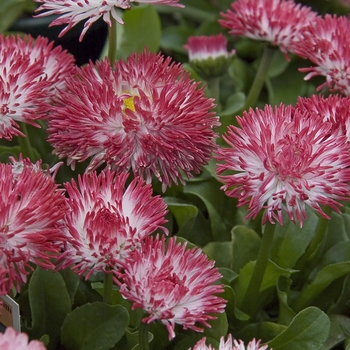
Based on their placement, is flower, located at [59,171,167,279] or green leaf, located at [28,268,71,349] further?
green leaf, located at [28,268,71,349]

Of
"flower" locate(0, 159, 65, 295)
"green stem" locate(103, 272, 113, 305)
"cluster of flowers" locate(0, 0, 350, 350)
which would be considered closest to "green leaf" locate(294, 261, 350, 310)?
"cluster of flowers" locate(0, 0, 350, 350)

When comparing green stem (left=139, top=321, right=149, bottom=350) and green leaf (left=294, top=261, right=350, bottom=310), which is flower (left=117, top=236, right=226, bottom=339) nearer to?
green stem (left=139, top=321, right=149, bottom=350)

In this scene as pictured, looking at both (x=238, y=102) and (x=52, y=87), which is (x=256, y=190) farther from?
(x=238, y=102)

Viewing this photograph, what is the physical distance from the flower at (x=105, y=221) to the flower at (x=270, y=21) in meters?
0.45

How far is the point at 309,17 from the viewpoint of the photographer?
987 millimetres

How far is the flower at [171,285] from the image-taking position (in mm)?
537

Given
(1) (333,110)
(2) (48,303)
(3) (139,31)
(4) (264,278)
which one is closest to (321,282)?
(4) (264,278)

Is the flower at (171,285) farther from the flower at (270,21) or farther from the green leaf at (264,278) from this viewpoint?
the flower at (270,21)

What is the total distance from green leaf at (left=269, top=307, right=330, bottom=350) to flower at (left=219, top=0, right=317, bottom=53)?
45 centimetres

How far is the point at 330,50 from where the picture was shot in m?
0.83

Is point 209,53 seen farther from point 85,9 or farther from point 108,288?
point 108,288

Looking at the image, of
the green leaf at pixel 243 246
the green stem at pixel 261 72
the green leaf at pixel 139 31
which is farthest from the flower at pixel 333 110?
the green leaf at pixel 139 31

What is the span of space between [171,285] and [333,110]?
30cm

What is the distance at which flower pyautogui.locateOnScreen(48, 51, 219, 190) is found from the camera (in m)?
0.68
